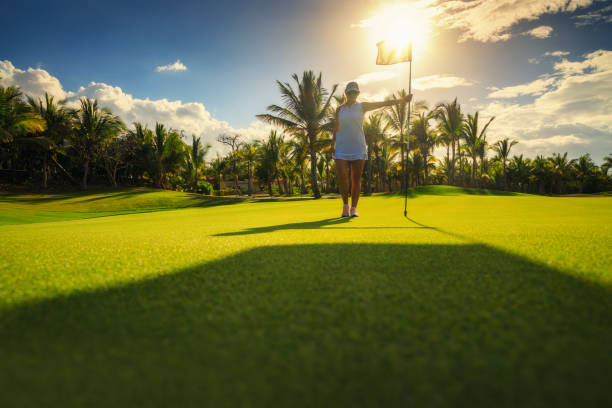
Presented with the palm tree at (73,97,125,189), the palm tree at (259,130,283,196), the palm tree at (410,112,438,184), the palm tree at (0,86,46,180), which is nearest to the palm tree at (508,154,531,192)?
the palm tree at (410,112,438,184)

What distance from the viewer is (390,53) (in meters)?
6.70

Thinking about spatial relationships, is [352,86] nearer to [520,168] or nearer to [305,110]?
[305,110]


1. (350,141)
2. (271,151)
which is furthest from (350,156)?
(271,151)

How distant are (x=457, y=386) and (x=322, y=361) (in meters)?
0.30

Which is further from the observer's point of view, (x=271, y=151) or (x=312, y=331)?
(x=271, y=151)

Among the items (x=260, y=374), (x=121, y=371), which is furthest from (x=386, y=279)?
(x=121, y=371)

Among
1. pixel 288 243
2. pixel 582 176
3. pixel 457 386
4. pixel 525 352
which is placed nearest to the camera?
pixel 457 386

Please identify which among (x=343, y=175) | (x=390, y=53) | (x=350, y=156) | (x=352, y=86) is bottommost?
(x=343, y=175)

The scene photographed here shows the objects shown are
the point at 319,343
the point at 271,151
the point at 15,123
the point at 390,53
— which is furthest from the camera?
the point at 271,151

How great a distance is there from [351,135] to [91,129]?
29690 mm

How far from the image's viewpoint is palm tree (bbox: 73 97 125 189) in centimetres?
2515

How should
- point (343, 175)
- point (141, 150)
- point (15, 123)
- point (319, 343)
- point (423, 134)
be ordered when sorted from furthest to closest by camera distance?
1. point (423, 134)
2. point (141, 150)
3. point (15, 123)
4. point (343, 175)
5. point (319, 343)

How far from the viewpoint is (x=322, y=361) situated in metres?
0.69

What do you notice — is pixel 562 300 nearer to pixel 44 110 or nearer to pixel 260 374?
pixel 260 374
